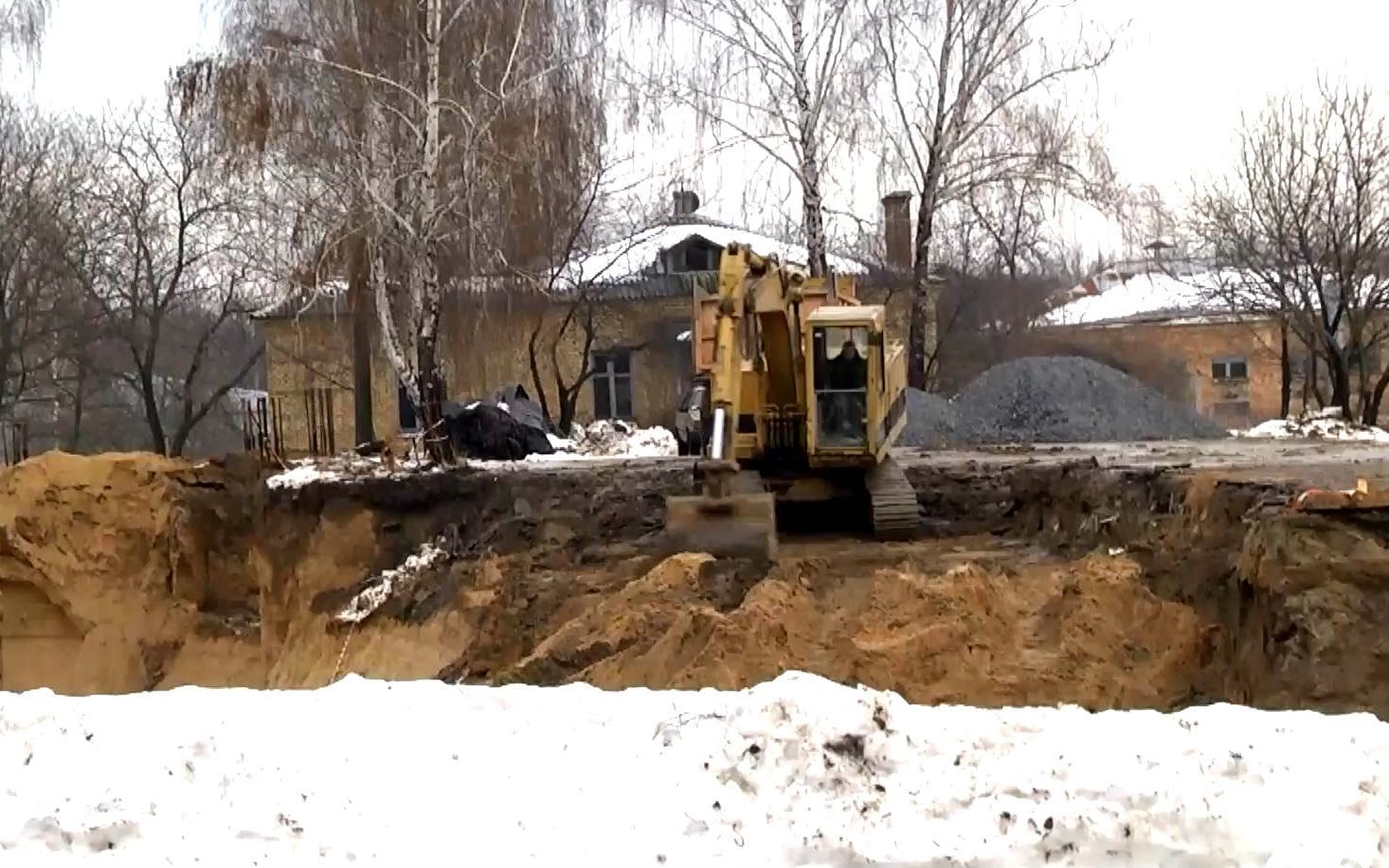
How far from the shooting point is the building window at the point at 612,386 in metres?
32.6

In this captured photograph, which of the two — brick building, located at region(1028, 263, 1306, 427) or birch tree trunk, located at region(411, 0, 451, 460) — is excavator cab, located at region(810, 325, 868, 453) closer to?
birch tree trunk, located at region(411, 0, 451, 460)

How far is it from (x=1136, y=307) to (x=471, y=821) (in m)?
44.3

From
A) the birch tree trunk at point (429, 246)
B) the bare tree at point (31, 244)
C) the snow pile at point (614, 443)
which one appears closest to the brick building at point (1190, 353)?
the snow pile at point (614, 443)

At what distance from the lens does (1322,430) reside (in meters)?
22.1

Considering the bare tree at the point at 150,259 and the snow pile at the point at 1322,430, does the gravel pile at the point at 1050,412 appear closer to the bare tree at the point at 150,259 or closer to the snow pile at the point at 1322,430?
the snow pile at the point at 1322,430

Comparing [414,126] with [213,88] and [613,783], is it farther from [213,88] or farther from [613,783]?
[613,783]

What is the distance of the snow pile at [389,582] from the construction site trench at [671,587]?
0.14 ft

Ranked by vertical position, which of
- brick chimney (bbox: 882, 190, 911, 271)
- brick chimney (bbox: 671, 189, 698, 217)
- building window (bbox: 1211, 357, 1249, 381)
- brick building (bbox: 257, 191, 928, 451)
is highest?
brick chimney (bbox: 671, 189, 698, 217)

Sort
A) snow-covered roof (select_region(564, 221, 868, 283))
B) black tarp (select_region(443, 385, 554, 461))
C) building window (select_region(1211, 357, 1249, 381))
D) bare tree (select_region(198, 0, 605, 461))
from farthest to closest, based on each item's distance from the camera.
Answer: building window (select_region(1211, 357, 1249, 381)) → snow-covered roof (select_region(564, 221, 868, 283)) → black tarp (select_region(443, 385, 554, 461)) → bare tree (select_region(198, 0, 605, 461))

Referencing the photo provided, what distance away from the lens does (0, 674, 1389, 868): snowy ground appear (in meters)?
4.64

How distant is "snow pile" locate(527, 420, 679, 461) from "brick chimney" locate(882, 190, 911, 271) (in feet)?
20.2

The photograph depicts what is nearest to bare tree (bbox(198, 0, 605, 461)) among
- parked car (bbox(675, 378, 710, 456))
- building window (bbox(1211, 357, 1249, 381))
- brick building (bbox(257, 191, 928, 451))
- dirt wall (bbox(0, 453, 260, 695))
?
dirt wall (bbox(0, 453, 260, 695))

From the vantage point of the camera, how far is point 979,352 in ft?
120

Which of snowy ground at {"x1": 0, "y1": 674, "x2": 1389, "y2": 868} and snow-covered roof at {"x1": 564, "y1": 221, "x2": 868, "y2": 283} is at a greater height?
snow-covered roof at {"x1": 564, "y1": 221, "x2": 868, "y2": 283}
